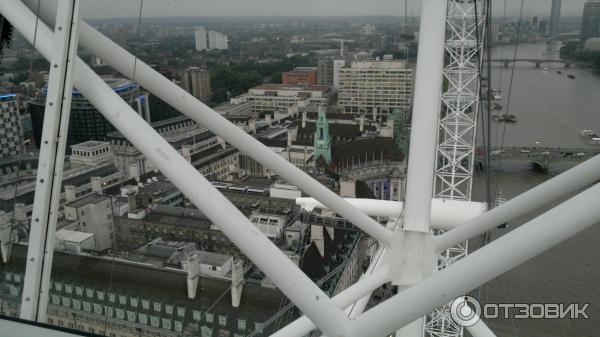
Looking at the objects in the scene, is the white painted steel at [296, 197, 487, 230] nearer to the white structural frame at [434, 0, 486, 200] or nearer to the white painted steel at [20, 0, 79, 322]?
the white painted steel at [20, 0, 79, 322]

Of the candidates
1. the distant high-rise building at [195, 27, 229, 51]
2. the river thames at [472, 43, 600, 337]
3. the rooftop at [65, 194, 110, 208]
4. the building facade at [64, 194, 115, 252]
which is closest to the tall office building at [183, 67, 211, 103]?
the distant high-rise building at [195, 27, 229, 51]

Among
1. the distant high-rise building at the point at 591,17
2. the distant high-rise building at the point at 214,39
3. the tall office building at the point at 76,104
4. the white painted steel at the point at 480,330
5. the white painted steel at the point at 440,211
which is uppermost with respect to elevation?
the distant high-rise building at the point at 591,17

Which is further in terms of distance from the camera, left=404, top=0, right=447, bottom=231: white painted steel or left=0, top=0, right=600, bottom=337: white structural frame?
left=404, top=0, right=447, bottom=231: white painted steel

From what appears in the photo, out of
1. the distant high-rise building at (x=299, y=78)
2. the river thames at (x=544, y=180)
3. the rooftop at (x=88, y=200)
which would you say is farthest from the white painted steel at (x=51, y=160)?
the distant high-rise building at (x=299, y=78)

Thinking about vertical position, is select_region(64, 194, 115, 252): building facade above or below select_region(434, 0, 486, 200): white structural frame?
below

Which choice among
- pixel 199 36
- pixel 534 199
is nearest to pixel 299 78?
pixel 199 36

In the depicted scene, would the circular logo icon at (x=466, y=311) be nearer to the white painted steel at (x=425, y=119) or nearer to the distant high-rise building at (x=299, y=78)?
the white painted steel at (x=425, y=119)

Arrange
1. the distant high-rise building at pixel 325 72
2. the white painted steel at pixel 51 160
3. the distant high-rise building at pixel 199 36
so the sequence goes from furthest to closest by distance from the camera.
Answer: the distant high-rise building at pixel 325 72
the distant high-rise building at pixel 199 36
the white painted steel at pixel 51 160
